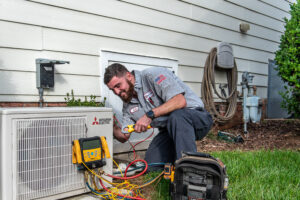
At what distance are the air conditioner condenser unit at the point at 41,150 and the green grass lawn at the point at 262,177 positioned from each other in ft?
2.06

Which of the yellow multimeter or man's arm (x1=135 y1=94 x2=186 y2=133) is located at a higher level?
man's arm (x1=135 y1=94 x2=186 y2=133)

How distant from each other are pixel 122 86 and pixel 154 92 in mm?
285

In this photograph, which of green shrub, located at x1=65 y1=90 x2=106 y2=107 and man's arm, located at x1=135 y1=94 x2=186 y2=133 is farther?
green shrub, located at x1=65 y1=90 x2=106 y2=107

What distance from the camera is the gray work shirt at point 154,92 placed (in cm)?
229

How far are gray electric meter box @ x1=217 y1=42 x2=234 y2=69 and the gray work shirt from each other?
213 centimetres

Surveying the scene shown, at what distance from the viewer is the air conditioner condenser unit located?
155cm

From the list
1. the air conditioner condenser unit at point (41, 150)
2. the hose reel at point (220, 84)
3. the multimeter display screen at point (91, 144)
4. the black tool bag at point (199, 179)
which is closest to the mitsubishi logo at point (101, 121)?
the air conditioner condenser unit at point (41, 150)

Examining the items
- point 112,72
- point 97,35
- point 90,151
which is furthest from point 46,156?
point 97,35

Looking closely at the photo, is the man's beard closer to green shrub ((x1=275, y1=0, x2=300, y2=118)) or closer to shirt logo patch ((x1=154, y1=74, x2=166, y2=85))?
shirt logo patch ((x1=154, y1=74, x2=166, y2=85))

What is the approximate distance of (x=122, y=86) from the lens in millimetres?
2367

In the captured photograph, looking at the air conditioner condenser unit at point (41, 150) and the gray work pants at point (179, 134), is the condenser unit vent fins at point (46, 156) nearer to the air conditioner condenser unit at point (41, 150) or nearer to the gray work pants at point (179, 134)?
the air conditioner condenser unit at point (41, 150)

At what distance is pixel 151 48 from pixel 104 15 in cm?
76

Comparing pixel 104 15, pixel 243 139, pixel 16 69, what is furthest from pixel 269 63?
pixel 16 69

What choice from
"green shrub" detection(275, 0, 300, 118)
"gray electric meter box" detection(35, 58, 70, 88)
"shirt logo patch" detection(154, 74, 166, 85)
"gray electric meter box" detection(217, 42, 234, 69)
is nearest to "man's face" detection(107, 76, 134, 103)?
"shirt logo patch" detection(154, 74, 166, 85)
